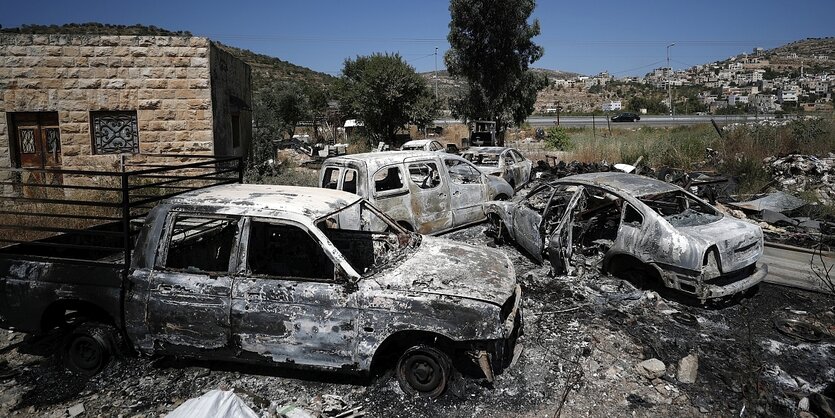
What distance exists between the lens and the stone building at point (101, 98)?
10.2 m

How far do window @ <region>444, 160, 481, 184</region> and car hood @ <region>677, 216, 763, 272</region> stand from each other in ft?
14.6

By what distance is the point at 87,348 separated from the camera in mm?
4512

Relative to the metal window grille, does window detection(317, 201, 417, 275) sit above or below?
below

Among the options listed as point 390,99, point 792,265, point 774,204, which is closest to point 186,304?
point 792,265

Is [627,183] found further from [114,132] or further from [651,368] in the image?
[114,132]

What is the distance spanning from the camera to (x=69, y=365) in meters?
4.50

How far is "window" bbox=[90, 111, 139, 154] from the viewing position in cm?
1062

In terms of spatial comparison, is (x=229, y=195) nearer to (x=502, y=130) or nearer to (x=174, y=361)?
(x=174, y=361)

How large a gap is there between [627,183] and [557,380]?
3.53 m

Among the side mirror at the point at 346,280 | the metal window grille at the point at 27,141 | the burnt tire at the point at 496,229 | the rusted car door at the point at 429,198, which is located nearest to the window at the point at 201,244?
the side mirror at the point at 346,280

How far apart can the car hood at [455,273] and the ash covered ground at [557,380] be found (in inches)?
32.8

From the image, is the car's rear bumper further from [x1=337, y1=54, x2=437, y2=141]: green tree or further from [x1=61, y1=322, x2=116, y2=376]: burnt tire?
[x1=337, y1=54, x2=437, y2=141]: green tree

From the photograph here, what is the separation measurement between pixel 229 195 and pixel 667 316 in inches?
197

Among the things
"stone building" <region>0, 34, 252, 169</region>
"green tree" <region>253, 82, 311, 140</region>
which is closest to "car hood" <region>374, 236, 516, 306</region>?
"stone building" <region>0, 34, 252, 169</region>
